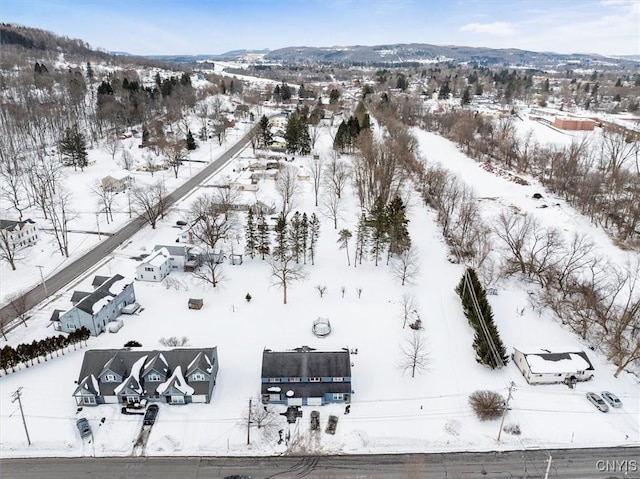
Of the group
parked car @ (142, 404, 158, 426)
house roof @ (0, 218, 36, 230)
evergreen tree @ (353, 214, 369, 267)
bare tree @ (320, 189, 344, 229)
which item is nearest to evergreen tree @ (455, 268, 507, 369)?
evergreen tree @ (353, 214, 369, 267)

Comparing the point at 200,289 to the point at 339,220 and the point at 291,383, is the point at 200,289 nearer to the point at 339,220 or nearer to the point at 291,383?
the point at 291,383

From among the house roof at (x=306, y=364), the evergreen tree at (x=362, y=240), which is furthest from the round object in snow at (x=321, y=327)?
the evergreen tree at (x=362, y=240)

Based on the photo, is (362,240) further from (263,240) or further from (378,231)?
(263,240)

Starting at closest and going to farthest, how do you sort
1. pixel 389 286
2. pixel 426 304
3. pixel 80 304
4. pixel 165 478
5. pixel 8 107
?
pixel 165 478 < pixel 80 304 < pixel 426 304 < pixel 389 286 < pixel 8 107

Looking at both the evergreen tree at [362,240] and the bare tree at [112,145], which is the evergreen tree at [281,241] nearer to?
the evergreen tree at [362,240]

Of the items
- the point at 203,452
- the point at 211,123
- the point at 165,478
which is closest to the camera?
the point at 165,478

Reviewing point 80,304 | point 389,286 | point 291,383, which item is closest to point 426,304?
point 389,286


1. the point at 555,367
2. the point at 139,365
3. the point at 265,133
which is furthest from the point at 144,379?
the point at 265,133
